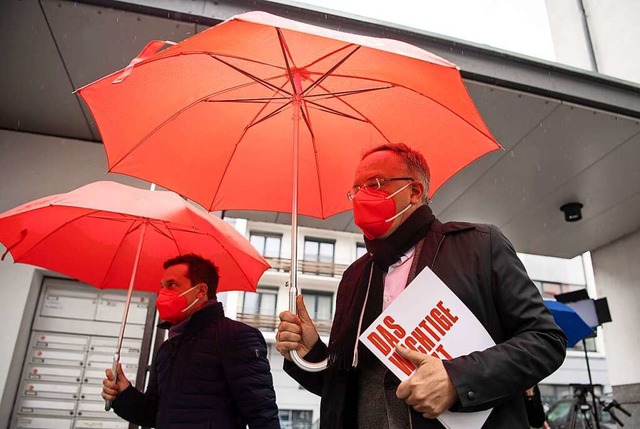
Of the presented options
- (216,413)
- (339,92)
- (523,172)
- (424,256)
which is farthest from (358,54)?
(523,172)

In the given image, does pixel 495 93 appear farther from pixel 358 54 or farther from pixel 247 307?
pixel 247 307

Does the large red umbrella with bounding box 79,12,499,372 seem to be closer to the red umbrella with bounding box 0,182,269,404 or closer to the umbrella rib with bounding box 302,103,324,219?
the umbrella rib with bounding box 302,103,324,219

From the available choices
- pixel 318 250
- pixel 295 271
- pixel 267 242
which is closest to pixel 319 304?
pixel 318 250

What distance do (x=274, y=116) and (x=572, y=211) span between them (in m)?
5.17

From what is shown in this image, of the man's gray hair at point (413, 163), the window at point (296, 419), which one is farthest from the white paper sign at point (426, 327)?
the window at point (296, 419)

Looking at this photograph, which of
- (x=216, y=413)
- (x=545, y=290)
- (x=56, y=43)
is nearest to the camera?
(x=216, y=413)

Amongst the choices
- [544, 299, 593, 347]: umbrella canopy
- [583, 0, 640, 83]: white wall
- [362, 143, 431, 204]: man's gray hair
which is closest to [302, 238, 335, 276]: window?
[583, 0, 640, 83]: white wall

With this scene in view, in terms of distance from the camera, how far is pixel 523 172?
544 centimetres

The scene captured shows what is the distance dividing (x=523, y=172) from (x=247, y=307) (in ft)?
60.9

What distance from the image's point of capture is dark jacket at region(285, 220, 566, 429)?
1.24 metres

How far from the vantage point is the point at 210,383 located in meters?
2.49

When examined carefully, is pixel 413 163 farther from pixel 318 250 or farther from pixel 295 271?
pixel 318 250

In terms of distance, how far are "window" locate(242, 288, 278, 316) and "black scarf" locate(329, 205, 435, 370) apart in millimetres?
20954

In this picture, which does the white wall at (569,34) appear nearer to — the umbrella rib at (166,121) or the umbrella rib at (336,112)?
the umbrella rib at (336,112)
